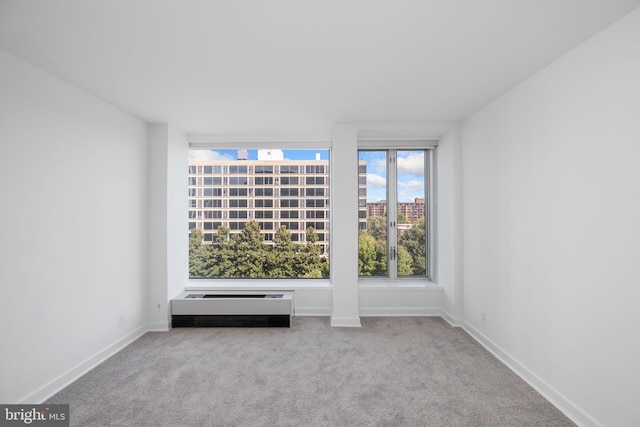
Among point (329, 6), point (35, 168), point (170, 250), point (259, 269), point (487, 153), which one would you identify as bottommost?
point (259, 269)

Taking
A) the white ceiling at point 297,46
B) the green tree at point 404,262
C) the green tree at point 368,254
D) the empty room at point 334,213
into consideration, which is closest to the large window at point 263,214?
the empty room at point 334,213

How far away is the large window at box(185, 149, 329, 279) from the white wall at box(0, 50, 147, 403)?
1.32 m

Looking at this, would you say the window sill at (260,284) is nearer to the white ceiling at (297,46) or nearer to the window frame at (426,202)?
the window frame at (426,202)

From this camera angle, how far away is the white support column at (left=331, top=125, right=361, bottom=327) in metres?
3.86

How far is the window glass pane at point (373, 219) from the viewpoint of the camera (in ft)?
15.2

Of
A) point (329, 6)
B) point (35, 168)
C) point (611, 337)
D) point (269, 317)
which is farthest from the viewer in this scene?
point (269, 317)

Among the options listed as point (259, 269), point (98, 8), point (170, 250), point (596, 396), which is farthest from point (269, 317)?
point (98, 8)

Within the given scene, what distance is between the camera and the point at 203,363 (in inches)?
113

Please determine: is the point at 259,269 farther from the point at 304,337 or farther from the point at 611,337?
the point at 611,337

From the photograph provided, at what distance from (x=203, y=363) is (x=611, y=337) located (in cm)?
324

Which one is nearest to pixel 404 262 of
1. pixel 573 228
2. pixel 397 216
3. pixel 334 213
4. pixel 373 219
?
pixel 397 216

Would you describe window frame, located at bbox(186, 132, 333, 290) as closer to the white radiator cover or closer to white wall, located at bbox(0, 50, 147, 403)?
the white radiator cover

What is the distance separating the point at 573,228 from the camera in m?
2.09

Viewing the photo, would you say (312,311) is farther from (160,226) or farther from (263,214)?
(160,226)
